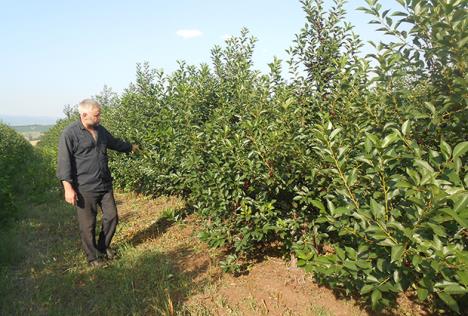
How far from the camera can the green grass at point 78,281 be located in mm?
4074

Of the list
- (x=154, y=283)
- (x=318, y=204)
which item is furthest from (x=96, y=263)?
(x=318, y=204)

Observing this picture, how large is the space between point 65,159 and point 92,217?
82 centimetres

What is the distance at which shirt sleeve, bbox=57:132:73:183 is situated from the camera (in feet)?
15.7

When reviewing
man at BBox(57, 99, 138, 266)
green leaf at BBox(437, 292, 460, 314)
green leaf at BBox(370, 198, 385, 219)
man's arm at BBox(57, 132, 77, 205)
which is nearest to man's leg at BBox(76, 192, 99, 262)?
man at BBox(57, 99, 138, 266)

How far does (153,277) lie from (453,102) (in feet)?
11.7

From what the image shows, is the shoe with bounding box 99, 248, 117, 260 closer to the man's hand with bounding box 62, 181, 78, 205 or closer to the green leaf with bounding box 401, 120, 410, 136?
the man's hand with bounding box 62, 181, 78, 205

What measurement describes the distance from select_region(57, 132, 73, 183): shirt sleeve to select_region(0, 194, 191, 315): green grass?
125 cm

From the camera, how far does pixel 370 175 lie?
2.48m

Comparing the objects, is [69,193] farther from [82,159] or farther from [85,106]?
[85,106]

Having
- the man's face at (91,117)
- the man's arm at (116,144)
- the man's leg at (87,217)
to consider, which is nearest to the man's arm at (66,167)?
the man's leg at (87,217)

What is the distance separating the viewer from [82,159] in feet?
16.5

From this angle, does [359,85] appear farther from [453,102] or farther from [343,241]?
[343,241]

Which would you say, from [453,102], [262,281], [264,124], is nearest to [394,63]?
[453,102]

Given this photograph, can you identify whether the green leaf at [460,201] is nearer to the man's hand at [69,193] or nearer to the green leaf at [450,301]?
the green leaf at [450,301]
